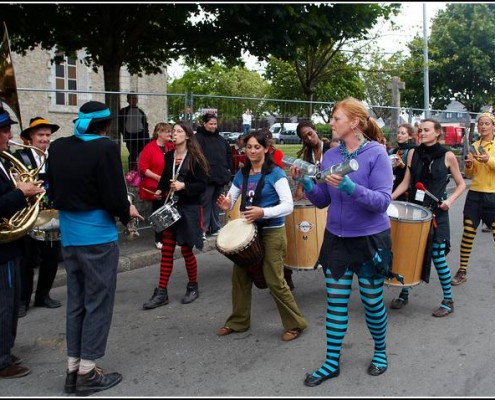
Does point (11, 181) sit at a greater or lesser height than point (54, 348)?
greater

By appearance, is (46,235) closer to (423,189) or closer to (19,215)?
(19,215)

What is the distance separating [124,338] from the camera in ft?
15.1

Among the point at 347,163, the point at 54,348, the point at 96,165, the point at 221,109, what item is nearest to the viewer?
the point at 347,163

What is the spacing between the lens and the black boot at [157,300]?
5.37 metres

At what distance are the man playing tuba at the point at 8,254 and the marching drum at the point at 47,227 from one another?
0.91 m

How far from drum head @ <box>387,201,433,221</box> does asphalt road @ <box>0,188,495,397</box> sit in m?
0.95

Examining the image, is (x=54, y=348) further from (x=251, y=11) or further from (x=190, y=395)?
(x=251, y=11)

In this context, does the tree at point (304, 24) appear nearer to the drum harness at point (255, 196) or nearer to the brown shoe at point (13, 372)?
the drum harness at point (255, 196)

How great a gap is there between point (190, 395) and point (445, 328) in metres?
2.42

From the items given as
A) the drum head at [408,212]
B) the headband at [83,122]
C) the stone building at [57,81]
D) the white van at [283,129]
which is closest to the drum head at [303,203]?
the drum head at [408,212]

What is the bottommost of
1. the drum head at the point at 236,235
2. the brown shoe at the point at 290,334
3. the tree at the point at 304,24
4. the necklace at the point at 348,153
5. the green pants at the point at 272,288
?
the brown shoe at the point at 290,334

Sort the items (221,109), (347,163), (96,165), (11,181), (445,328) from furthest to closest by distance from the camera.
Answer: (221,109) < (445,328) < (11,181) < (96,165) < (347,163)

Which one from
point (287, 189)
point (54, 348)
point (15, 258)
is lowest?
point (54, 348)

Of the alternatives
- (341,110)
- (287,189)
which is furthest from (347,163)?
(287,189)
